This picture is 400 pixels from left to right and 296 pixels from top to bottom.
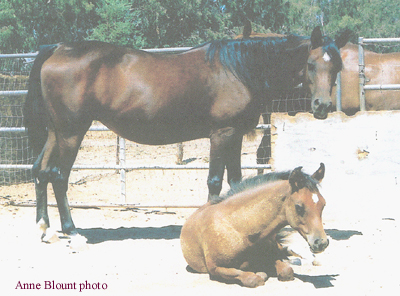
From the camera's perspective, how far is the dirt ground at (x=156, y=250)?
12.0 feet

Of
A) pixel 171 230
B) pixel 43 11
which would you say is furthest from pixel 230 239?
pixel 43 11

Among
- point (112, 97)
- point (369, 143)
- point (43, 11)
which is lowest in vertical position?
point (369, 143)

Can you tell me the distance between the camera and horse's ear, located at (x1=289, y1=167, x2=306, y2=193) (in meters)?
3.43

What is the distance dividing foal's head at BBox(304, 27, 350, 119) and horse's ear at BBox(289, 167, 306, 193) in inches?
59.3

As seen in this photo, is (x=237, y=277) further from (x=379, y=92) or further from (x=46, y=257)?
(x=379, y=92)

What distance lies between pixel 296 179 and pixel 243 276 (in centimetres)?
80

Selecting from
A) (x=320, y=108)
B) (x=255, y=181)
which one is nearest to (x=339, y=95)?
(x=320, y=108)

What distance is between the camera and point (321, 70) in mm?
4816

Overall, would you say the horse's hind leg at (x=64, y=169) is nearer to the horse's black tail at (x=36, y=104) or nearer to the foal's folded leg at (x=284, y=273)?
the horse's black tail at (x=36, y=104)

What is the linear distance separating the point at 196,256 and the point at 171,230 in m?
2.00

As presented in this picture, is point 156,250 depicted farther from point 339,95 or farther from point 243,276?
point 339,95

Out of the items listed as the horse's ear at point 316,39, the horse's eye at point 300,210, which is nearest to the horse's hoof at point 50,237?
the horse's eye at point 300,210

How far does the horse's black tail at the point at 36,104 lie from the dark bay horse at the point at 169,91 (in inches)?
4.7

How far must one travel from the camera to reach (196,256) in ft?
12.9
